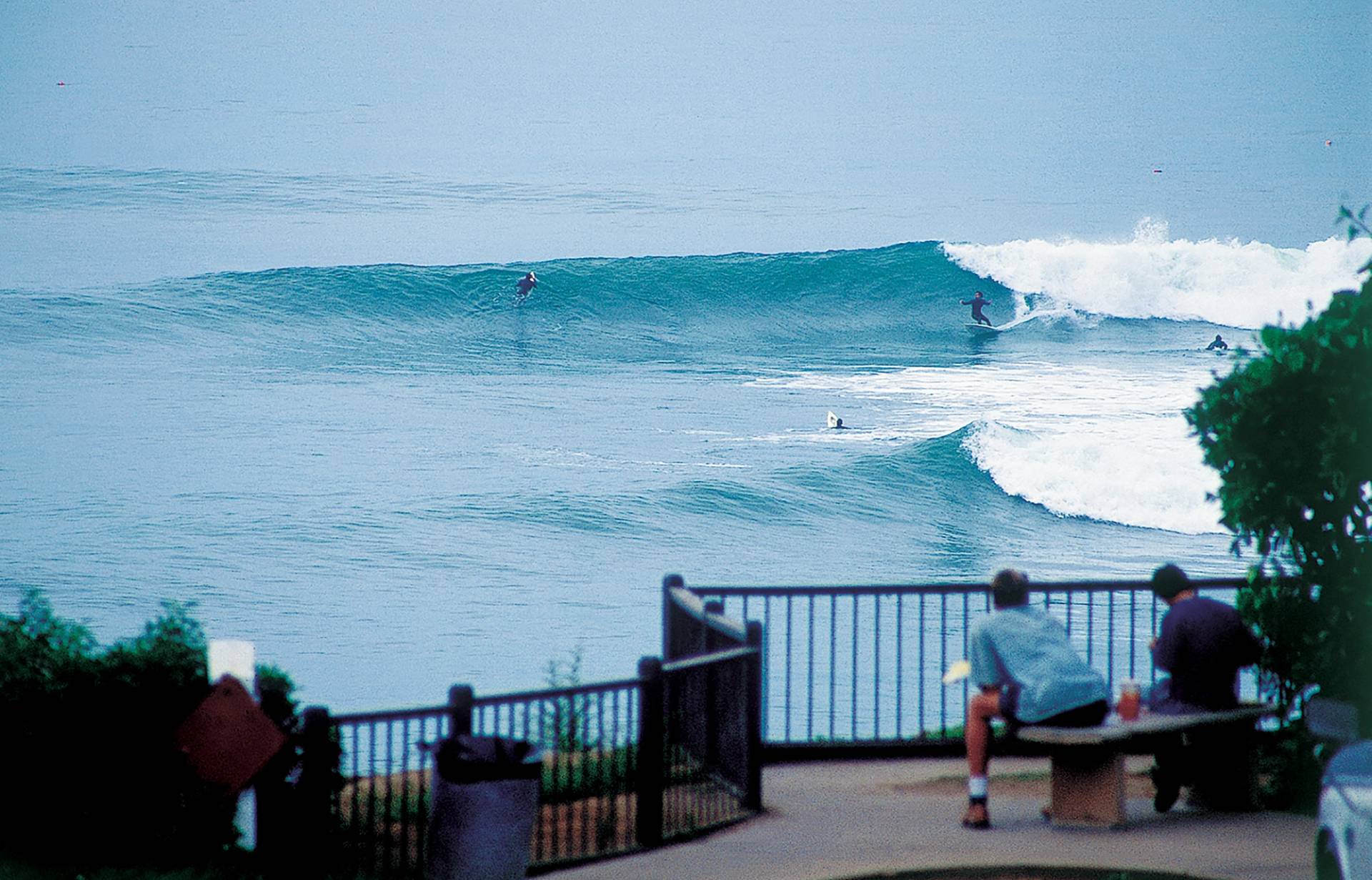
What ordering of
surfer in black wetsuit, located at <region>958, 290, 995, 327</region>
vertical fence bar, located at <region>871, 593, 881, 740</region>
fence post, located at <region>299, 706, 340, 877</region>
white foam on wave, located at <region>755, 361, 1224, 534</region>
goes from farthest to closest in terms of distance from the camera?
surfer in black wetsuit, located at <region>958, 290, 995, 327</region> → white foam on wave, located at <region>755, 361, 1224, 534</region> → vertical fence bar, located at <region>871, 593, 881, 740</region> → fence post, located at <region>299, 706, 340, 877</region>

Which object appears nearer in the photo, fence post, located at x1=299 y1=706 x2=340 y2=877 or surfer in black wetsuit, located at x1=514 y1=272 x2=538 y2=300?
fence post, located at x1=299 y1=706 x2=340 y2=877

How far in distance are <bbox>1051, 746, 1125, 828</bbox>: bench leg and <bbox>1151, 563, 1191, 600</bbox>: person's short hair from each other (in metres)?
0.85

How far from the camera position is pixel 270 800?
5949mm

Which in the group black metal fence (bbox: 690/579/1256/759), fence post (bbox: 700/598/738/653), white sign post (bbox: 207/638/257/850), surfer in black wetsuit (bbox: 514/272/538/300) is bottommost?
black metal fence (bbox: 690/579/1256/759)

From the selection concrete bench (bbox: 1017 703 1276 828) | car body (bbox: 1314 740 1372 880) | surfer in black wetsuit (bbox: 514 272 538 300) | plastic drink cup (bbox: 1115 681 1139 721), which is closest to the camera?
car body (bbox: 1314 740 1372 880)

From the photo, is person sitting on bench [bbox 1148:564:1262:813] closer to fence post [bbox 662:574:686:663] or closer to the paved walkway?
the paved walkway

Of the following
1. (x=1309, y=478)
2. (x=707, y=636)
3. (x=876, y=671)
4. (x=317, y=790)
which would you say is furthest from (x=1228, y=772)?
(x=317, y=790)

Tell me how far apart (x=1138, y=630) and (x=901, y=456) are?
15.8 m

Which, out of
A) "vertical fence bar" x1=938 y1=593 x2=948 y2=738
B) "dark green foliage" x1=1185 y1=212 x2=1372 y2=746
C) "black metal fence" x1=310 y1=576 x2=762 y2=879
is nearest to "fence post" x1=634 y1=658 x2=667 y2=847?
"black metal fence" x1=310 y1=576 x2=762 y2=879

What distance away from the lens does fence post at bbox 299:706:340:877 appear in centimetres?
591

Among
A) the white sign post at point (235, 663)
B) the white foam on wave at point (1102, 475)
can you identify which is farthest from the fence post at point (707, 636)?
the white foam on wave at point (1102, 475)

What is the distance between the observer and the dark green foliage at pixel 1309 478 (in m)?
6.80

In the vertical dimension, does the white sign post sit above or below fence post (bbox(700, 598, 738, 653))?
above

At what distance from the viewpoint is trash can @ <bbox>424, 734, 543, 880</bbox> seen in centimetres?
593
